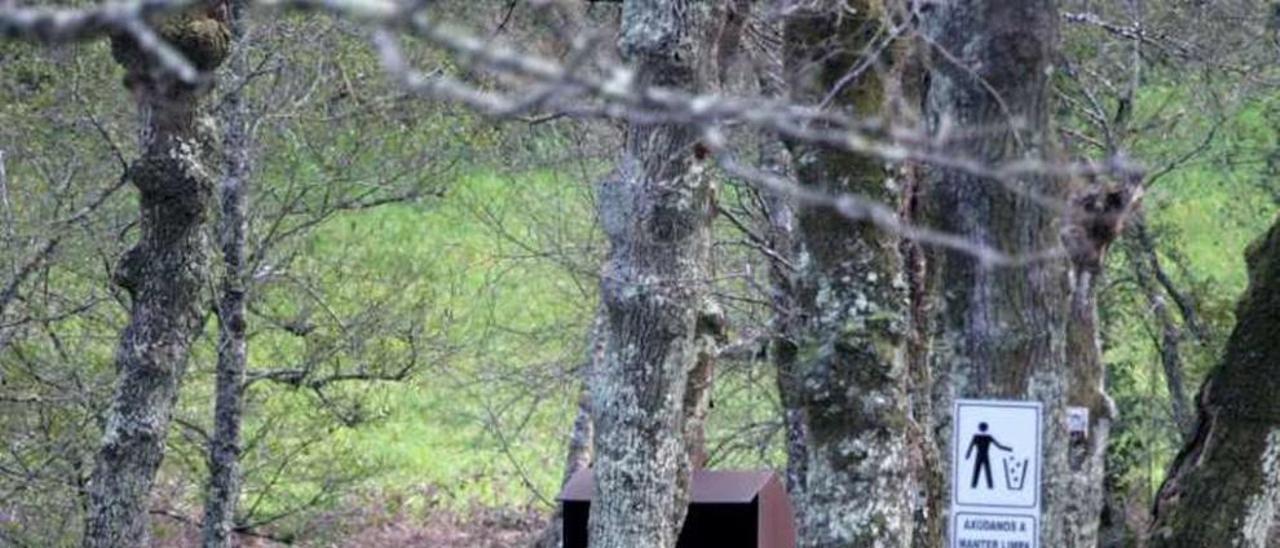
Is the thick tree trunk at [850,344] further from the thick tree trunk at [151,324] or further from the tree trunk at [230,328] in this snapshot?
the tree trunk at [230,328]

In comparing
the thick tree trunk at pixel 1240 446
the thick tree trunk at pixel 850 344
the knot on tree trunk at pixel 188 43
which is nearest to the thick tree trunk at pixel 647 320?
the thick tree trunk at pixel 850 344

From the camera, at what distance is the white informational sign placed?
31.8 ft

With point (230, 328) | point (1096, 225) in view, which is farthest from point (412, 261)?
point (1096, 225)

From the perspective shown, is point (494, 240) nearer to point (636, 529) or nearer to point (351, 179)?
point (351, 179)

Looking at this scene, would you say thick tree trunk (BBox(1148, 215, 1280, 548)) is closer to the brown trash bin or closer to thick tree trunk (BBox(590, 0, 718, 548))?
the brown trash bin

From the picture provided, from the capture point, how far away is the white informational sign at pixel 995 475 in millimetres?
9688

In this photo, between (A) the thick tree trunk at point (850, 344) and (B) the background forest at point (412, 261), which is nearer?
(A) the thick tree trunk at point (850, 344)

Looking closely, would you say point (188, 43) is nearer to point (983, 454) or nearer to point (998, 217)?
point (998, 217)

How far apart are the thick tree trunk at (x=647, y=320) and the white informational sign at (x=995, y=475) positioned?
8.60 feet

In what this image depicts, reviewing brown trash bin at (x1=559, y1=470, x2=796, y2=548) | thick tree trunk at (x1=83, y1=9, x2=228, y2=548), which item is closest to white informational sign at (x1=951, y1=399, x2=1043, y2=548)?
brown trash bin at (x1=559, y1=470, x2=796, y2=548)

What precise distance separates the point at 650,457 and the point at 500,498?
13.2 m

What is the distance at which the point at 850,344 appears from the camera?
37.6 feet

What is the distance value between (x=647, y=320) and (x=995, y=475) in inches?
112

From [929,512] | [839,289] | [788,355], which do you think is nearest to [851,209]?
[839,289]
